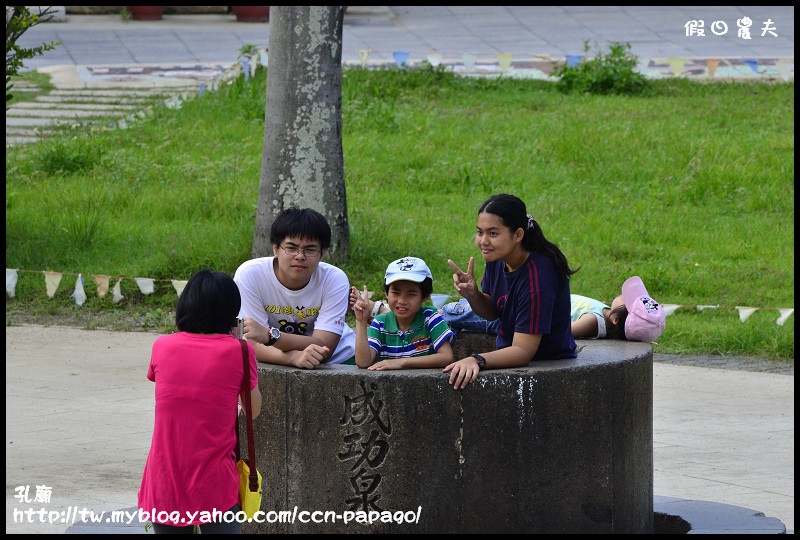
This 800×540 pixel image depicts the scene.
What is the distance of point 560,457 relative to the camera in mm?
4973

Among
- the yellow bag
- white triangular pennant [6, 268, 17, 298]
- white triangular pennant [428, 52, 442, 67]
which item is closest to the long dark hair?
the yellow bag

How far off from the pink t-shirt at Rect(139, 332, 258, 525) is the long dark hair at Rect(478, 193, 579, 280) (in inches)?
49.5

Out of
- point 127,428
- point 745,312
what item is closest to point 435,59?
point 745,312

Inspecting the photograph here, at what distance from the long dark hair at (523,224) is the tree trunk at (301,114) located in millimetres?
5011

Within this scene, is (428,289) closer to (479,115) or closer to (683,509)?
(683,509)

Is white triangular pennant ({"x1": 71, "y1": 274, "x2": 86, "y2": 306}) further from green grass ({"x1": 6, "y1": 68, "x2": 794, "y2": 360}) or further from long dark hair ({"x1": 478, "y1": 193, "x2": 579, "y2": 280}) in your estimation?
long dark hair ({"x1": 478, "y1": 193, "x2": 579, "y2": 280})

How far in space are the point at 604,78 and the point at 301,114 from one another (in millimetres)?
7574

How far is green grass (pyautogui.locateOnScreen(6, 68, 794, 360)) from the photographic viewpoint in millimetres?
10289

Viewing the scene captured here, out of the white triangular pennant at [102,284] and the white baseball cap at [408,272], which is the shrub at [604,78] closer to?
the white triangular pennant at [102,284]

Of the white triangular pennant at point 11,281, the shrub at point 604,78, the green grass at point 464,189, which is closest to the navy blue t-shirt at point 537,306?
the green grass at point 464,189

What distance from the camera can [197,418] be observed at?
439 cm

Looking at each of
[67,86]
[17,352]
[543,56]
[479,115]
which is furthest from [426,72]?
[17,352]

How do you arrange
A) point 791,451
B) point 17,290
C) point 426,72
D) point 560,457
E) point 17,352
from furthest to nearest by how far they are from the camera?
point 426,72 → point 17,290 → point 17,352 → point 791,451 → point 560,457

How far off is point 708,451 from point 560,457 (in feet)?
7.54
